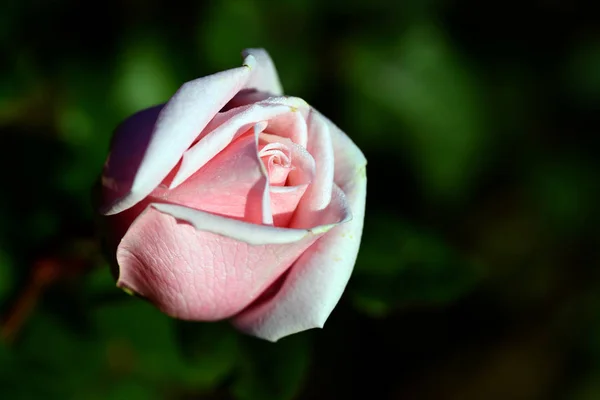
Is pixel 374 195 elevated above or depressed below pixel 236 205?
below

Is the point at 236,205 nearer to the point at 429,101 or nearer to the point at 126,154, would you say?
the point at 126,154

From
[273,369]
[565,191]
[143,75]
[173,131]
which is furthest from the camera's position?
[565,191]

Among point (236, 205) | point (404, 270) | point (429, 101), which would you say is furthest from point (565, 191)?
point (236, 205)

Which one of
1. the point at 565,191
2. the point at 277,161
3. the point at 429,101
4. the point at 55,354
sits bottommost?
the point at 55,354

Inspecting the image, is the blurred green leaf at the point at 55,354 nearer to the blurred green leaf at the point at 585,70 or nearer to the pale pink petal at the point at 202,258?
the pale pink petal at the point at 202,258

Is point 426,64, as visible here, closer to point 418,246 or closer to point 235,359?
point 418,246
